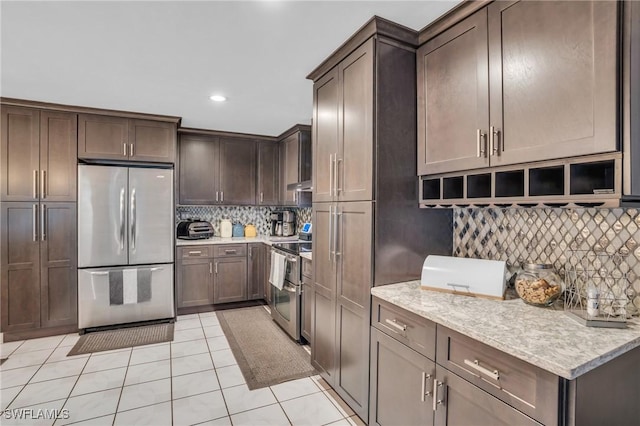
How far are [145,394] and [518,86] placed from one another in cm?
305

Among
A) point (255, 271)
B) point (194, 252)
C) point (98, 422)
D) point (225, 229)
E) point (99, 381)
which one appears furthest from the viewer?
point (225, 229)

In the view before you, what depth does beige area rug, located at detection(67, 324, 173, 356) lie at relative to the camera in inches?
124

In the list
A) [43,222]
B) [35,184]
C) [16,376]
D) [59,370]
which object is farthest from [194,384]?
[35,184]

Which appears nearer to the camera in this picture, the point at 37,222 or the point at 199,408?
the point at 199,408


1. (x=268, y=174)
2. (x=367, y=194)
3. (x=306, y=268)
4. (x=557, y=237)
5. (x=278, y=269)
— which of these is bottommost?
(x=278, y=269)

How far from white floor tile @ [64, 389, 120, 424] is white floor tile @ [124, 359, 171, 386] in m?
0.17

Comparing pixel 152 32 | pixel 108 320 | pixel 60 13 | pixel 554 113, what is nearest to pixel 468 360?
pixel 554 113

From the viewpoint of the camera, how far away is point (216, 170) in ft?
14.9

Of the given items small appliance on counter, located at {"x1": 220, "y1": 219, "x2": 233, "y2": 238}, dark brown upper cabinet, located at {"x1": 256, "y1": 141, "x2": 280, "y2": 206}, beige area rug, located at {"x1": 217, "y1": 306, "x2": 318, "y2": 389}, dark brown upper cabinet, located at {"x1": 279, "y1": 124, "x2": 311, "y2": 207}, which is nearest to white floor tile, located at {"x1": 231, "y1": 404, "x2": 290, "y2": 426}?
beige area rug, located at {"x1": 217, "y1": 306, "x2": 318, "y2": 389}

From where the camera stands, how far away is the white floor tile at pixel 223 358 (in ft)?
9.29

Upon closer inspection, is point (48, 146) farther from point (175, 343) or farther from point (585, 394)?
point (585, 394)

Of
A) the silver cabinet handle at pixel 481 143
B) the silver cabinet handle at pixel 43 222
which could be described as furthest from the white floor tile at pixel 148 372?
the silver cabinet handle at pixel 481 143

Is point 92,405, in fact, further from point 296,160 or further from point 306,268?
point 296,160

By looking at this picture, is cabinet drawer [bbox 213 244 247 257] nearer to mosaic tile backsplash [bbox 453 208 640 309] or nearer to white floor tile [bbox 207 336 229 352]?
white floor tile [bbox 207 336 229 352]
